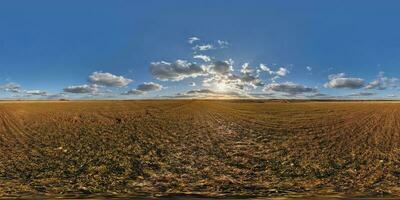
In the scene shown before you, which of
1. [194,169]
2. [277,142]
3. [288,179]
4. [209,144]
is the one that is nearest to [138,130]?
[209,144]

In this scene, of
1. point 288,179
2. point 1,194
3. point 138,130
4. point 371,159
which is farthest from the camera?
point 138,130

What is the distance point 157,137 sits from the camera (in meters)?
24.5

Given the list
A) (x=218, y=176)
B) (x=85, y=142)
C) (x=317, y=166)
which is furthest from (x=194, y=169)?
(x=85, y=142)

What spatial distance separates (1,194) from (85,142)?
12.1m

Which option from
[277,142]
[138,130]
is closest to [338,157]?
[277,142]

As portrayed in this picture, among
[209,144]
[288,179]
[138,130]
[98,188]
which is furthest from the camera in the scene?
[138,130]

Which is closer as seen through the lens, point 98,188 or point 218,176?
point 98,188

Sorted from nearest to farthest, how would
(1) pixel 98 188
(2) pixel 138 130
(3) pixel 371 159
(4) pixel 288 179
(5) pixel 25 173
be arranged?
1. (1) pixel 98 188
2. (4) pixel 288 179
3. (5) pixel 25 173
4. (3) pixel 371 159
5. (2) pixel 138 130

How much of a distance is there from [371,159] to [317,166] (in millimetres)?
2840

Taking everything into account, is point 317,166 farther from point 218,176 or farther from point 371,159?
point 218,176

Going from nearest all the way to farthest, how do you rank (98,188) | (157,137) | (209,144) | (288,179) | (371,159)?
(98,188) < (288,179) < (371,159) < (209,144) < (157,137)

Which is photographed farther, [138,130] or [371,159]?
[138,130]

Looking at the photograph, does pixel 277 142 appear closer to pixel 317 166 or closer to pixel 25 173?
pixel 317 166

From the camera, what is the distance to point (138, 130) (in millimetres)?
28750
